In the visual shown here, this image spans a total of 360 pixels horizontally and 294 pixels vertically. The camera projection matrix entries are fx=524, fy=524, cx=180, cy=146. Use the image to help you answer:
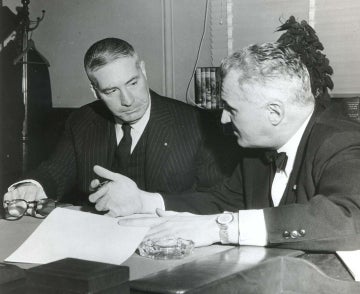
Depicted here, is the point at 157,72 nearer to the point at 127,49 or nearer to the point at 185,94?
the point at 185,94

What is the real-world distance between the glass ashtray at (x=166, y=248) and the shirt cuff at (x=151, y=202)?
62cm

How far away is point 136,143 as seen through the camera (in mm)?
2699

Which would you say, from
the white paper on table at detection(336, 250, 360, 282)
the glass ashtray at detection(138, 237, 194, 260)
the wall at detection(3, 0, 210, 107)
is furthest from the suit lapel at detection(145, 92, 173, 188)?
the wall at detection(3, 0, 210, 107)

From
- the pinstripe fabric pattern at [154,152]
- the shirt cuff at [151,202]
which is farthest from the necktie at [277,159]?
the pinstripe fabric pattern at [154,152]

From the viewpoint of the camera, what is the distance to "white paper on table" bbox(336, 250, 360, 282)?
111cm

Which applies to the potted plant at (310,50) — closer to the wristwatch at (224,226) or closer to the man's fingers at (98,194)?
the man's fingers at (98,194)

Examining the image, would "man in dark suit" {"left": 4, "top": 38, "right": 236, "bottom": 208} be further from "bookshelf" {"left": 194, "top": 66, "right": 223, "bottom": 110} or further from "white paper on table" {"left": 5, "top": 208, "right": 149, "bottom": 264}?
"bookshelf" {"left": 194, "top": 66, "right": 223, "bottom": 110}

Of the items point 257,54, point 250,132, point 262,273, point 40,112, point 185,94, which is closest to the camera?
point 262,273

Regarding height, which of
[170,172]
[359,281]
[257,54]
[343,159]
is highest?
[257,54]

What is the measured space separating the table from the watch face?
75 mm

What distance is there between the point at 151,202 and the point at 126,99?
2.35ft

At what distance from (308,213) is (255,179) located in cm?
61

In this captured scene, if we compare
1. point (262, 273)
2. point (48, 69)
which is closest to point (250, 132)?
point (262, 273)

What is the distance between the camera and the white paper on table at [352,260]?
3.65 feet
